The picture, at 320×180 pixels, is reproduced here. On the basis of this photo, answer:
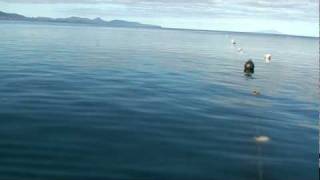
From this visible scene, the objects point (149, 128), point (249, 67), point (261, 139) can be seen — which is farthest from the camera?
point (249, 67)

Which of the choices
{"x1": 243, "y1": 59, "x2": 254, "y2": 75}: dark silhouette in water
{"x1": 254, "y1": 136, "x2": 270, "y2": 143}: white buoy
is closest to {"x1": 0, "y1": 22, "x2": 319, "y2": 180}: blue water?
{"x1": 254, "y1": 136, "x2": 270, "y2": 143}: white buoy

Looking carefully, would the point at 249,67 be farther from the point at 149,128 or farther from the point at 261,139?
the point at 149,128

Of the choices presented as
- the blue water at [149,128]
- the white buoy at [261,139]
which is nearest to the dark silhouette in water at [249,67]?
the blue water at [149,128]

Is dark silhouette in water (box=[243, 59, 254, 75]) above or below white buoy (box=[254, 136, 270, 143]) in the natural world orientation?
above

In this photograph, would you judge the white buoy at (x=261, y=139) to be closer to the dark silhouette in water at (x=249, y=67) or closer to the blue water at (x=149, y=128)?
the blue water at (x=149, y=128)

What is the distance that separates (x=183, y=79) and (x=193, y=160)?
25.8 m

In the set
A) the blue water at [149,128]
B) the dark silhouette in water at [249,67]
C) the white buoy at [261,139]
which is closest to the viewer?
the blue water at [149,128]

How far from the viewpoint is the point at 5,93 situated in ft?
106

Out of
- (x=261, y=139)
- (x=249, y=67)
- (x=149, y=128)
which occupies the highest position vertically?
(x=249, y=67)

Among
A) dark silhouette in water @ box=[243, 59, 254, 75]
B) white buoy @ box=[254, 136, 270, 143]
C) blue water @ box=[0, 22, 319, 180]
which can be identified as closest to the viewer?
blue water @ box=[0, 22, 319, 180]

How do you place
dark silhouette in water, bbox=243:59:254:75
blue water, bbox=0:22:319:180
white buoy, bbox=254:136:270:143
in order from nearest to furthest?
blue water, bbox=0:22:319:180, white buoy, bbox=254:136:270:143, dark silhouette in water, bbox=243:59:254:75

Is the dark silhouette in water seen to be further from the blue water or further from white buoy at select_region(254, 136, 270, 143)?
white buoy at select_region(254, 136, 270, 143)

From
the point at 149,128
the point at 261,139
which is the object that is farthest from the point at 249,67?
the point at 149,128

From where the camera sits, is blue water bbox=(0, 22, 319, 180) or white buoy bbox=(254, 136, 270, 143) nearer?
blue water bbox=(0, 22, 319, 180)
